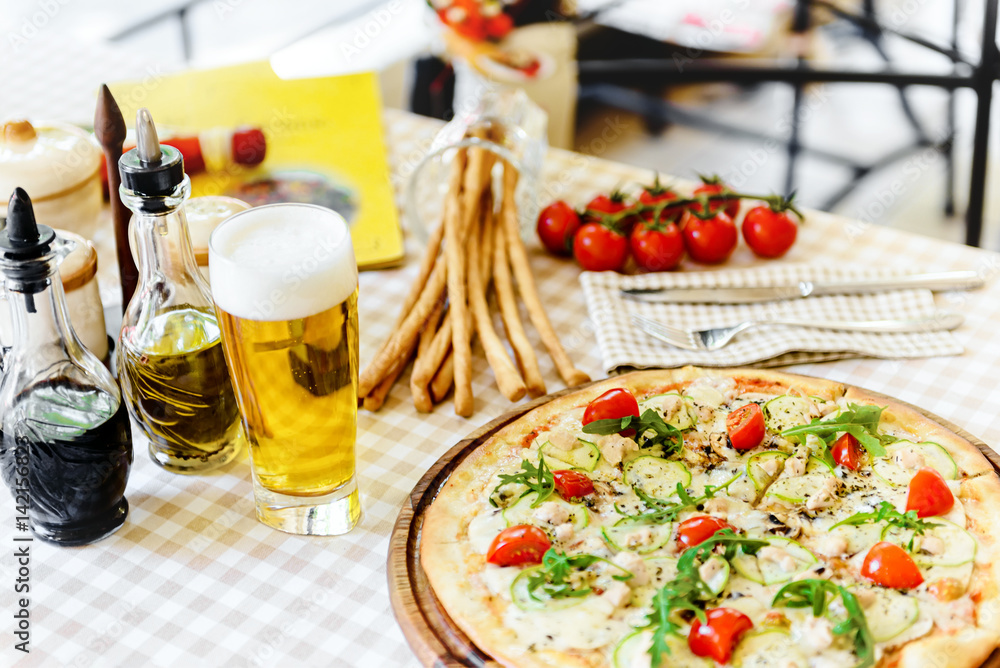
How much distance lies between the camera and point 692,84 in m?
6.43

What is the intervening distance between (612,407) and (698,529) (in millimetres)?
332

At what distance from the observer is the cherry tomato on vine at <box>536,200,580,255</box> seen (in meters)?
2.64

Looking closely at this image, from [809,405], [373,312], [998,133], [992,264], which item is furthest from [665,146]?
[809,405]

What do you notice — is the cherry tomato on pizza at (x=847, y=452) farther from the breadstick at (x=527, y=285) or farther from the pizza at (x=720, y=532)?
the breadstick at (x=527, y=285)

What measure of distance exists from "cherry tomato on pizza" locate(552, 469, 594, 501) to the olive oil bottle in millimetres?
633

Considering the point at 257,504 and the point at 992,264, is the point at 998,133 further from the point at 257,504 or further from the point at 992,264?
the point at 257,504

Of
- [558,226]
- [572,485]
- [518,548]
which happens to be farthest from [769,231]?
[518,548]

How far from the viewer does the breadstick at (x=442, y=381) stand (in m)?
2.19

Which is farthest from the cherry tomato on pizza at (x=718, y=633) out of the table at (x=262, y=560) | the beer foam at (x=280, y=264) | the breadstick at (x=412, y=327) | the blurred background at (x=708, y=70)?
the blurred background at (x=708, y=70)

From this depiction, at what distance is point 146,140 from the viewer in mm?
1612

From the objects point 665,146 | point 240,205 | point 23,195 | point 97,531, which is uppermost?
point 23,195

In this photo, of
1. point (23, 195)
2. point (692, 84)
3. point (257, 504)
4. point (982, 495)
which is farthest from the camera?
point (692, 84)

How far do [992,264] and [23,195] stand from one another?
227 centimetres

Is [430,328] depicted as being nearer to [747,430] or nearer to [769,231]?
[747,430]
